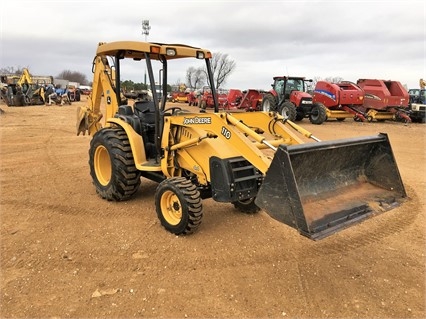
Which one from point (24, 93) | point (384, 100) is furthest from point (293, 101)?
point (24, 93)

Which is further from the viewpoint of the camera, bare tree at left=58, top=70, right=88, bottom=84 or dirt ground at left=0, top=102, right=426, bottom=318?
bare tree at left=58, top=70, right=88, bottom=84

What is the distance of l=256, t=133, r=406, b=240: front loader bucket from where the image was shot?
3385 millimetres

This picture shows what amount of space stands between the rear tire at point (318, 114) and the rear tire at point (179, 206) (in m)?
15.5

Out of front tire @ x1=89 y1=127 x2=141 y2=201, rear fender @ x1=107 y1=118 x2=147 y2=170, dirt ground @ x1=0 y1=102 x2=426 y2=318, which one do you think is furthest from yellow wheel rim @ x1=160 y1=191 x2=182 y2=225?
front tire @ x1=89 y1=127 x2=141 y2=201

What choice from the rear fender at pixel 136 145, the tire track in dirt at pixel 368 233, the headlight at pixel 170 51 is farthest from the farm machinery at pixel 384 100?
the rear fender at pixel 136 145

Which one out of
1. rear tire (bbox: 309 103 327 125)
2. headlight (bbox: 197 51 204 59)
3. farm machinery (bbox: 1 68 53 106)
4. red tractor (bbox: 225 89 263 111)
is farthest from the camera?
farm machinery (bbox: 1 68 53 106)

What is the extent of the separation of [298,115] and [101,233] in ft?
52.6

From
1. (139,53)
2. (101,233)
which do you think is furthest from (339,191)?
(139,53)

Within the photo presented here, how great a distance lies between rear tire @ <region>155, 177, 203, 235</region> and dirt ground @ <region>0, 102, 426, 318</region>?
14 cm

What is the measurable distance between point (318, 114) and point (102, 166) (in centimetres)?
1491

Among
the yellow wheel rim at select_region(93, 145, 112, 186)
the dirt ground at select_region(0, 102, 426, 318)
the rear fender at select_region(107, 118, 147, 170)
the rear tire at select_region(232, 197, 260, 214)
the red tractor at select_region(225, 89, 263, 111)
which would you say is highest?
the red tractor at select_region(225, 89, 263, 111)

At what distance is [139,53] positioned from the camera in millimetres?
5520

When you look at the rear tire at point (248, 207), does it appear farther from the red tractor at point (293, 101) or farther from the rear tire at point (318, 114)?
the rear tire at point (318, 114)

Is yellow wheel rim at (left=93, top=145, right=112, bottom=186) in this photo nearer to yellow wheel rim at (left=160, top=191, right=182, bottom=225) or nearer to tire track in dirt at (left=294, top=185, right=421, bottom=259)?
yellow wheel rim at (left=160, top=191, right=182, bottom=225)
